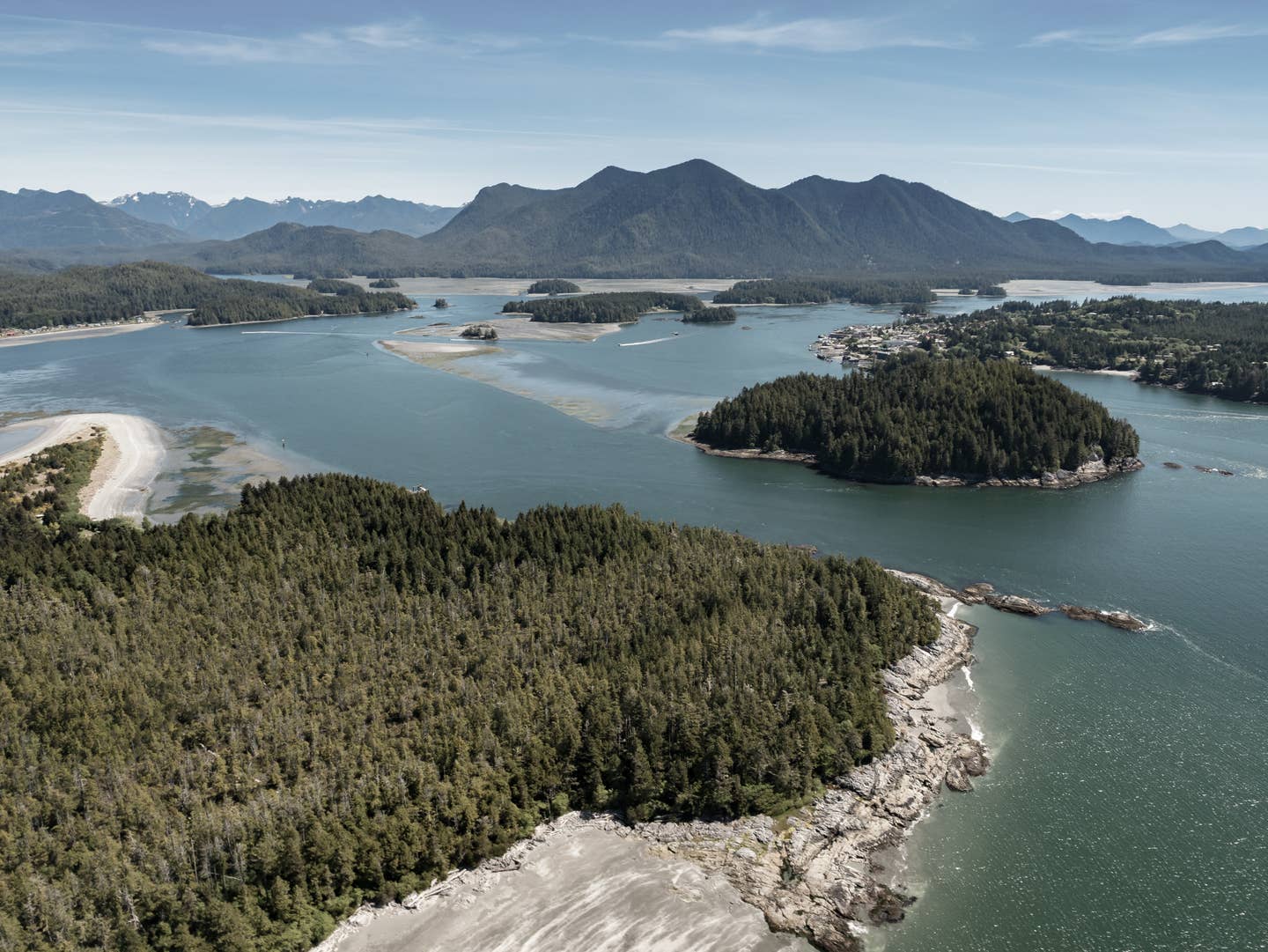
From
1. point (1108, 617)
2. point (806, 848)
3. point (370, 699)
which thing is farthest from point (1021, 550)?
point (370, 699)

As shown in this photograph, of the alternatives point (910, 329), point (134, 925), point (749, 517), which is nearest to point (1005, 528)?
point (749, 517)

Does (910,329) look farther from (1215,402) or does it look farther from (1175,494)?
(1175,494)

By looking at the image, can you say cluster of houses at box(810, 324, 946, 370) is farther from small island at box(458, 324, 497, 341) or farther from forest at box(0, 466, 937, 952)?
forest at box(0, 466, 937, 952)

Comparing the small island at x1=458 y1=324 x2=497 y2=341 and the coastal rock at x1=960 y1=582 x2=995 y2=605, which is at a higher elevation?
the small island at x1=458 y1=324 x2=497 y2=341

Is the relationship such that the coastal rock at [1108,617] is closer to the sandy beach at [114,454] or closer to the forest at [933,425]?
the forest at [933,425]

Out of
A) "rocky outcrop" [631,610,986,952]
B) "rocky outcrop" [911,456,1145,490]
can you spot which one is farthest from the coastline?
"rocky outcrop" [911,456,1145,490]

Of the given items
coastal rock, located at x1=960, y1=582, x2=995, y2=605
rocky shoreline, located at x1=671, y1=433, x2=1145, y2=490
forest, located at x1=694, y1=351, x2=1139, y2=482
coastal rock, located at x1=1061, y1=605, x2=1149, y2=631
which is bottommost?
coastal rock, located at x1=1061, y1=605, x2=1149, y2=631

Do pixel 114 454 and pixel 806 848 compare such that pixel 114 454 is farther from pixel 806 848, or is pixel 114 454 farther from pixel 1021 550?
pixel 1021 550
